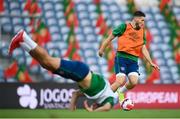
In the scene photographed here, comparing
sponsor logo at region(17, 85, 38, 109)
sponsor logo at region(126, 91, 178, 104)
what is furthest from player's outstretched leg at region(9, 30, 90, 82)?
sponsor logo at region(126, 91, 178, 104)

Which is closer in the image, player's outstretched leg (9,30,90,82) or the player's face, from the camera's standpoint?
player's outstretched leg (9,30,90,82)

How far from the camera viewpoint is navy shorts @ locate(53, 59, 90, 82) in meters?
7.36

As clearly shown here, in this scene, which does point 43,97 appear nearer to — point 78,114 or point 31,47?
point 78,114

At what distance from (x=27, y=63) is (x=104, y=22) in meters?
2.88

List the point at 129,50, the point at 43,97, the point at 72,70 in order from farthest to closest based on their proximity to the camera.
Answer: the point at 43,97 < the point at 129,50 < the point at 72,70

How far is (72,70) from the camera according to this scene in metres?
7.39

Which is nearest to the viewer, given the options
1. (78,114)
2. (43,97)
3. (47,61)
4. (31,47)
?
(31,47)

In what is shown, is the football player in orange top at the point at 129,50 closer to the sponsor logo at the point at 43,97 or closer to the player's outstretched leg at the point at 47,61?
the player's outstretched leg at the point at 47,61

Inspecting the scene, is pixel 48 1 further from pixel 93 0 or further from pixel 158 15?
pixel 158 15

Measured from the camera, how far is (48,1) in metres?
16.6

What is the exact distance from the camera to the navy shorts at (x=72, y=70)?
7.36 m

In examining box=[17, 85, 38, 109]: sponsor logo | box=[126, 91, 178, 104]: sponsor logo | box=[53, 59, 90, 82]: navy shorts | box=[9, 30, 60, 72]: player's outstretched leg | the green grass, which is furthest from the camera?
box=[126, 91, 178, 104]: sponsor logo

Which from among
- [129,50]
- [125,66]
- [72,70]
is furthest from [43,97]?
[72,70]

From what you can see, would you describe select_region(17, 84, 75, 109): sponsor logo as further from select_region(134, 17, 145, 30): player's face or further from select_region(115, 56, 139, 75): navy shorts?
select_region(134, 17, 145, 30): player's face
